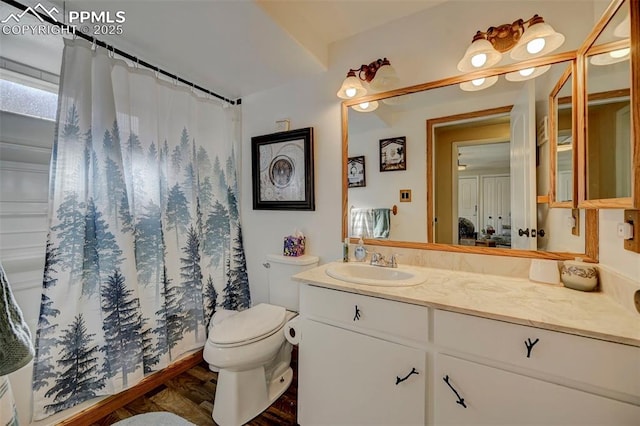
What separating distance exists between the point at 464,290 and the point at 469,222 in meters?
0.46

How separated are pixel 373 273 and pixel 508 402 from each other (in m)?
0.77

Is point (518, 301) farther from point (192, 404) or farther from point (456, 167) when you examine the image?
point (192, 404)

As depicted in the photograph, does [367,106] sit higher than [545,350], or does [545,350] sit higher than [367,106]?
[367,106]

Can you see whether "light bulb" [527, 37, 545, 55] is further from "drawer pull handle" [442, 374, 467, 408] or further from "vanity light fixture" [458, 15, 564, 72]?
"drawer pull handle" [442, 374, 467, 408]

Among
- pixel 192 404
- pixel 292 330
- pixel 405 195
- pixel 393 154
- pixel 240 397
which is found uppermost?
pixel 393 154

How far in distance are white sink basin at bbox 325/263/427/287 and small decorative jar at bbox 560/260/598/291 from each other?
58cm

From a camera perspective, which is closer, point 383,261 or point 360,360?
point 360,360

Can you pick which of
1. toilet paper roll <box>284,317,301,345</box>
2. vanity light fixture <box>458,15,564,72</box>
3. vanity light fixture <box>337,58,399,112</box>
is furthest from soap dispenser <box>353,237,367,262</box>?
vanity light fixture <box>458,15,564,72</box>

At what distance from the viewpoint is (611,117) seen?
0.91 metres

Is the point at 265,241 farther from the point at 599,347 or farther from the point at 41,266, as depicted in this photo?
the point at 599,347

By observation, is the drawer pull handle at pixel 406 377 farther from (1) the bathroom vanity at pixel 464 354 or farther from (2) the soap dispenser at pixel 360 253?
(2) the soap dispenser at pixel 360 253

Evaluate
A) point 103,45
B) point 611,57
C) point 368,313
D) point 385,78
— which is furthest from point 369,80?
point 103,45

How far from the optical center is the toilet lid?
138 cm

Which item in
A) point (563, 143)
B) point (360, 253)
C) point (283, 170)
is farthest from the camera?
point (283, 170)
